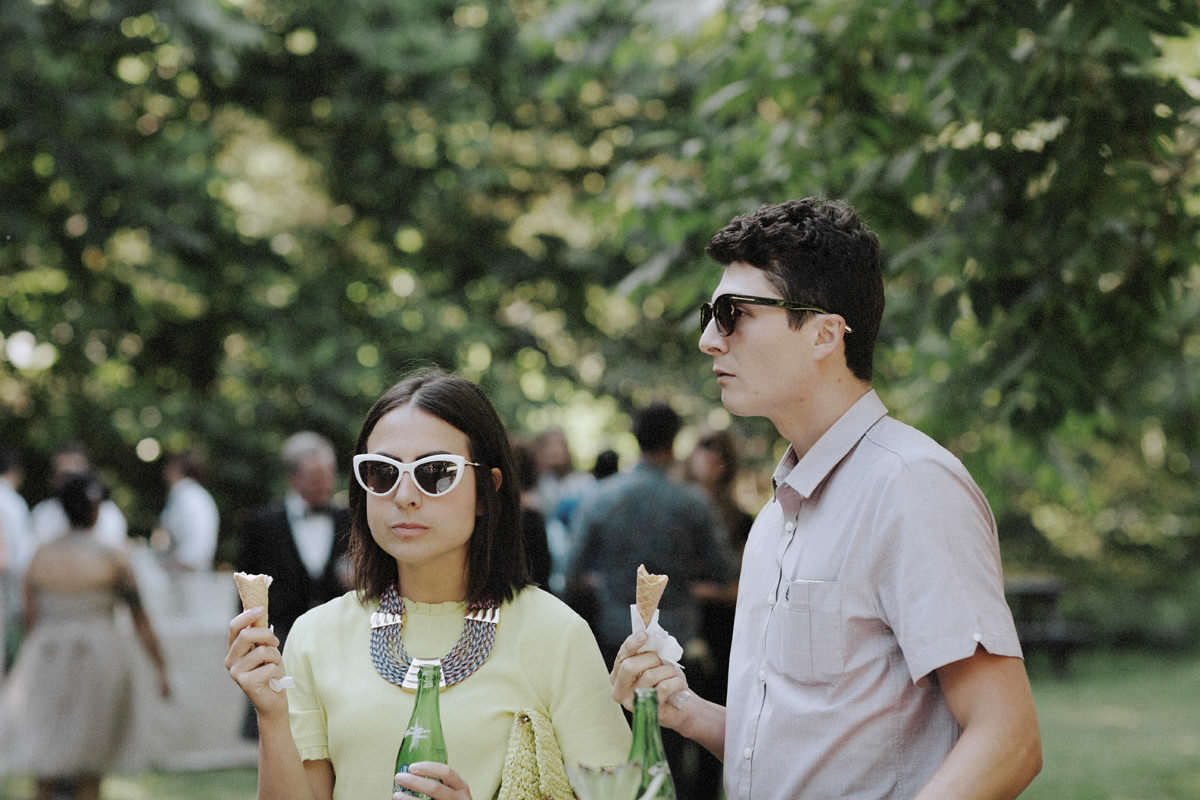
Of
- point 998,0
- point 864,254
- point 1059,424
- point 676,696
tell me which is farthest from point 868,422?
point 1059,424

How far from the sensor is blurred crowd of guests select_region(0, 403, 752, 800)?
661cm

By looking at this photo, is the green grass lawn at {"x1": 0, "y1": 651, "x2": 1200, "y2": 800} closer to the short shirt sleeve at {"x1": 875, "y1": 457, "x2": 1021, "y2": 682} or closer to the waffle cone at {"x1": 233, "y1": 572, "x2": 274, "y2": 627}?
the waffle cone at {"x1": 233, "y1": 572, "x2": 274, "y2": 627}

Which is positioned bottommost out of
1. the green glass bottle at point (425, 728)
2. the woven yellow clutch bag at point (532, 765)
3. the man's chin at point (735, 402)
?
the woven yellow clutch bag at point (532, 765)

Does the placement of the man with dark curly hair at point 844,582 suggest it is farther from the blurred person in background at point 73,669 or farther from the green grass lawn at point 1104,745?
the green grass lawn at point 1104,745

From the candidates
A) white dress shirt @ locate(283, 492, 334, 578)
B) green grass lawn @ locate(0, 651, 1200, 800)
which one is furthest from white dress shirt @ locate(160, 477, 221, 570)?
white dress shirt @ locate(283, 492, 334, 578)

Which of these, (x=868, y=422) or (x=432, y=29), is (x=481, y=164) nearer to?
(x=432, y=29)

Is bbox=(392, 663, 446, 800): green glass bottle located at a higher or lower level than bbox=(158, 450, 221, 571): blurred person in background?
higher

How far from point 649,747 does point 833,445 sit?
614 millimetres

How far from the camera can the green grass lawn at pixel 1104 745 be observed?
32.1 ft

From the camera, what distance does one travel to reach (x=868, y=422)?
244 centimetres

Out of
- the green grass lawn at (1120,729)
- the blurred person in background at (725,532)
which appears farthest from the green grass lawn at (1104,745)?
the blurred person in background at (725,532)

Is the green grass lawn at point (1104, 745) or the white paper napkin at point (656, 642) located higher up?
the white paper napkin at point (656, 642)

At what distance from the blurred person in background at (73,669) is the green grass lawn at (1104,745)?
1431 mm

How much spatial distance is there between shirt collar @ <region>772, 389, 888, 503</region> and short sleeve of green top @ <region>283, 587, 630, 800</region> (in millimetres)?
496
